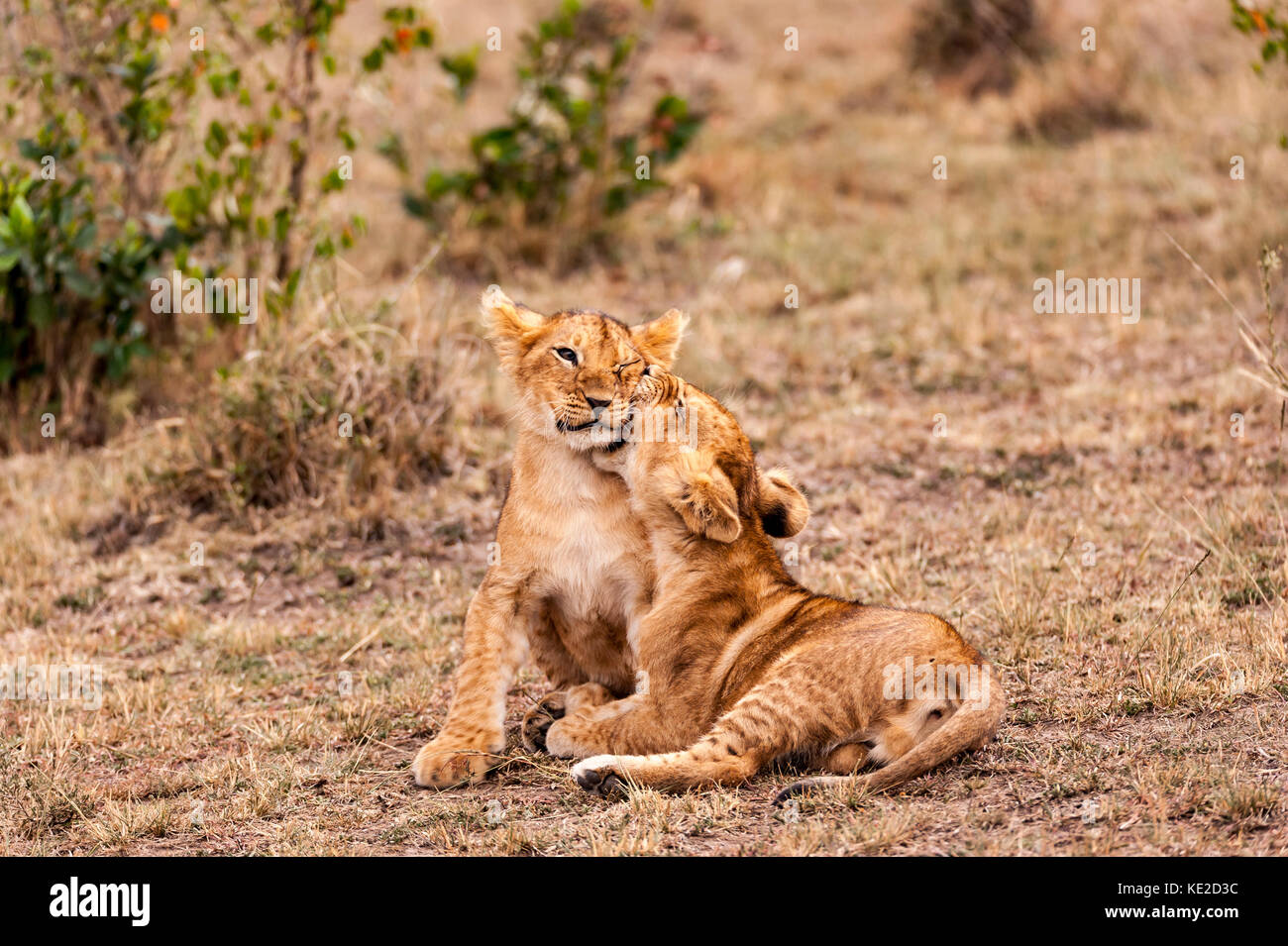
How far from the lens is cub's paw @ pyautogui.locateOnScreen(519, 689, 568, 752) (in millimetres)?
5227

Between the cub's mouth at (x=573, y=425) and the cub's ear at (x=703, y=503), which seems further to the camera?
the cub's mouth at (x=573, y=425)

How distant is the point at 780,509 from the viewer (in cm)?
517

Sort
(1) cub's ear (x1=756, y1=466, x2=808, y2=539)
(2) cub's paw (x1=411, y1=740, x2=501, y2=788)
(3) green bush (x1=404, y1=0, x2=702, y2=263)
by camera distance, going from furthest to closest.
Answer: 1. (3) green bush (x1=404, y1=0, x2=702, y2=263)
2. (1) cub's ear (x1=756, y1=466, x2=808, y2=539)
3. (2) cub's paw (x1=411, y1=740, x2=501, y2=788)

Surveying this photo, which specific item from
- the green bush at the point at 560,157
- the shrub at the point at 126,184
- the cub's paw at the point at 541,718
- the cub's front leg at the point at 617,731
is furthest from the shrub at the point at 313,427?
the green bush at the point at 560,157

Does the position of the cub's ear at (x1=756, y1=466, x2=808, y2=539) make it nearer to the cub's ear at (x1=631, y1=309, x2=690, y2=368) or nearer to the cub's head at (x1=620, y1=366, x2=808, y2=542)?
the cub's head at (x1=620, y1=366, x2=808, y2=542)

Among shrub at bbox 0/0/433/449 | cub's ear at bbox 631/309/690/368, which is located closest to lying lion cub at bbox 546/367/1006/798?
cub's ear at bbox 631/309/690/368

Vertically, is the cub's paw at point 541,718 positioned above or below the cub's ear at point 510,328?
below

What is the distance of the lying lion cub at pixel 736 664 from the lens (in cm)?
450

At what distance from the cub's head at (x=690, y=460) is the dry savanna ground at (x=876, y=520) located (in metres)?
0.85

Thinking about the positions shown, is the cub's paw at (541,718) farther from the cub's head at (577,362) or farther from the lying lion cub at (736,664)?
the cub's head at (577,362)

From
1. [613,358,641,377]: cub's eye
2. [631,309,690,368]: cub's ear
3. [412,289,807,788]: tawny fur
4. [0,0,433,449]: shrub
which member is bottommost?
[412,289,807,788]: tawny fur

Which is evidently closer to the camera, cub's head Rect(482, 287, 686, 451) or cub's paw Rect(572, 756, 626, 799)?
cub's paw Rect(572, 756, 626, 799)

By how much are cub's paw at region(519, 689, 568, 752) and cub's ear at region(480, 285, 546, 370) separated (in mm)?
1179

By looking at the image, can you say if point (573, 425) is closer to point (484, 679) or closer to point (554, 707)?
A: point (484, 679)
